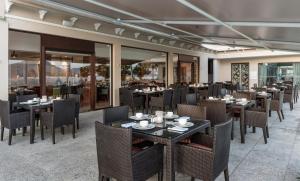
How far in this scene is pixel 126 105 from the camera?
3980 millimetres

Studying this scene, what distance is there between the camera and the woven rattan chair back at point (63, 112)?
4453mm

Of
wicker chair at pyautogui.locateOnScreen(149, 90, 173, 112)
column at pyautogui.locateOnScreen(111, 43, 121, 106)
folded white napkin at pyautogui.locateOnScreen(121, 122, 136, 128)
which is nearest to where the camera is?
folded white napkin at pyautogui.locateOnScreen(121, 122, 136, 128)

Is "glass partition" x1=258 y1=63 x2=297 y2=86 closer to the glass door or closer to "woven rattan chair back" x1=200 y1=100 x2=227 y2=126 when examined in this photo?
the glass door

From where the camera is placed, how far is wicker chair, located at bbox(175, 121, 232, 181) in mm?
2238

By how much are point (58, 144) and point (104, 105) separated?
14.1 feet

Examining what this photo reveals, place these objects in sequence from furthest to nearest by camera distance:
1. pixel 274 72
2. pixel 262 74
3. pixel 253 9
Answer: pixel 262 74, pixel 274 72, pixel 253 9

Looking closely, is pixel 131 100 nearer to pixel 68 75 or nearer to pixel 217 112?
pixel 68 75

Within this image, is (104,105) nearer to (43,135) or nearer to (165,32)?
(165,32)

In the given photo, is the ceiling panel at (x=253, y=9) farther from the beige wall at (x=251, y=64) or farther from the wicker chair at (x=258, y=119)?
the beige wall at (x=251, y=64)

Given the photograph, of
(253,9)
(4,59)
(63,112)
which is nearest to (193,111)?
(253,9)

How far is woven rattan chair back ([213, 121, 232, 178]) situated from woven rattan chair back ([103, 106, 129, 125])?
1317 millimetres

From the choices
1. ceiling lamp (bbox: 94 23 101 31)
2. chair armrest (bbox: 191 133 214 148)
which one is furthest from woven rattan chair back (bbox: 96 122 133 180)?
ceiling lamp (bbox: 94 23 101 31)

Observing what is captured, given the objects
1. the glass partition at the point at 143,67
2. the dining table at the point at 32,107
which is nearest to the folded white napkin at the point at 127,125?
the dining table at the point at 32,107

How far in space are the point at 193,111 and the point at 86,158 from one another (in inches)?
69.8
